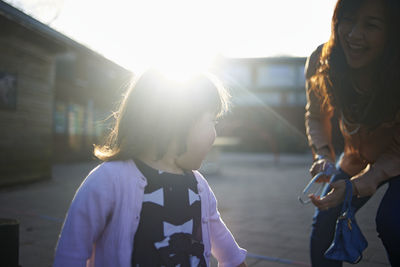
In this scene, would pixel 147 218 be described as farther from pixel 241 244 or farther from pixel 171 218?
pixel 241 244

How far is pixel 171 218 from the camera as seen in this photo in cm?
144

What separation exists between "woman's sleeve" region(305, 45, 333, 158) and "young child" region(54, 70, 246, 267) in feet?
2.60

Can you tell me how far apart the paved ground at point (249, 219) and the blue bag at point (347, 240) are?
145cm

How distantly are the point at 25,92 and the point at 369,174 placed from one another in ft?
27.1

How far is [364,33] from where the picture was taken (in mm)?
1691

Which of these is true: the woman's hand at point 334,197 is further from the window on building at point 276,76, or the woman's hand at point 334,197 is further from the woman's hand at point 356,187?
the window on building at point 276,76

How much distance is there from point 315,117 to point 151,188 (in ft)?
3.90

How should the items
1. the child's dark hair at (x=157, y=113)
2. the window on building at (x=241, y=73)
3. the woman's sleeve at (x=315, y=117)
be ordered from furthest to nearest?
the window on building at (x=241, y=73) < the woman's sleeve at (x=315, y=117) < the child's dark hair at (x=157, y=113)

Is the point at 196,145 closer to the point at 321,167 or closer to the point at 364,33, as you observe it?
the point at 321,167

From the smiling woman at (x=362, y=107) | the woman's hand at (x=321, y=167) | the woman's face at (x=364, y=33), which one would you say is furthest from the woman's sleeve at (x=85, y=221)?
the woman's face at (x=364, y=33)

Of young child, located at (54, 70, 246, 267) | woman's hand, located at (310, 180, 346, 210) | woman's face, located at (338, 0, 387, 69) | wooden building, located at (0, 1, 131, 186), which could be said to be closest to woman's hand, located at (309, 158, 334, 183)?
woman's hand, located at (310, 180, 346, 210)

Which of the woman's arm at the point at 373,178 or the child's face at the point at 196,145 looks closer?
the child's face at the point at 196,145

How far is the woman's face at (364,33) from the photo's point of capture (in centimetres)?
166

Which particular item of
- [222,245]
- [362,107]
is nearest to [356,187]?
[362,107]
